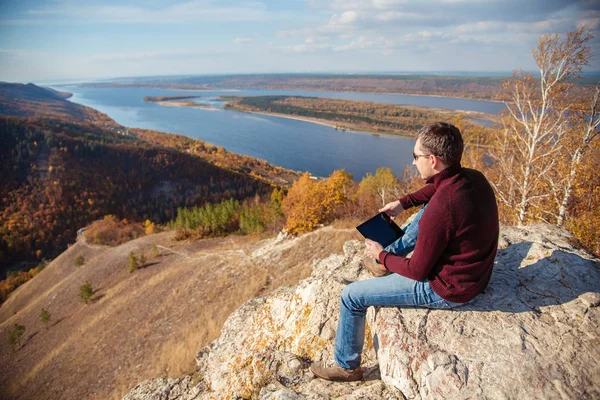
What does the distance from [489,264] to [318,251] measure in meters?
11.0

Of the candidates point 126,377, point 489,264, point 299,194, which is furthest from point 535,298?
point 299,194

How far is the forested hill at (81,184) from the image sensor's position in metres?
77.8

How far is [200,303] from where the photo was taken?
14.1 meters

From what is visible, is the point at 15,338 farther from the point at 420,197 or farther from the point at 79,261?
the point at 420,197

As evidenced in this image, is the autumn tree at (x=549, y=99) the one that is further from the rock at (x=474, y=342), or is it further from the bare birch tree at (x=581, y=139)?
the rock at (x=474, y=342)

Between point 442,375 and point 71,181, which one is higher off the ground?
point 442,375

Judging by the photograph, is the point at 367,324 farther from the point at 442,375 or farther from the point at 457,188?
the point at 457,188

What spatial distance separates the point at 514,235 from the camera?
5473mm

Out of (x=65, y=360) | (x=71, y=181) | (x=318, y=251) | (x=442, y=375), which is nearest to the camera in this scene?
(x=442, y=375)

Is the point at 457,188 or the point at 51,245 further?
the point at 51,245

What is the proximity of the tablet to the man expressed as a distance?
0.42 m

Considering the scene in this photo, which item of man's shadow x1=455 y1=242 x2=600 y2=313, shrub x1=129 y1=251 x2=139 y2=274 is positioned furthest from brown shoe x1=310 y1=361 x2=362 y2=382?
shrub x1=129 y1=251 x2=139 y2=274

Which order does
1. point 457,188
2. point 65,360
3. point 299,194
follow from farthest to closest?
point 299,194 → point 65,360 → point 457,188

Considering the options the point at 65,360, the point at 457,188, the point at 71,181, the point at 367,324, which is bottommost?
the point at 71,181
